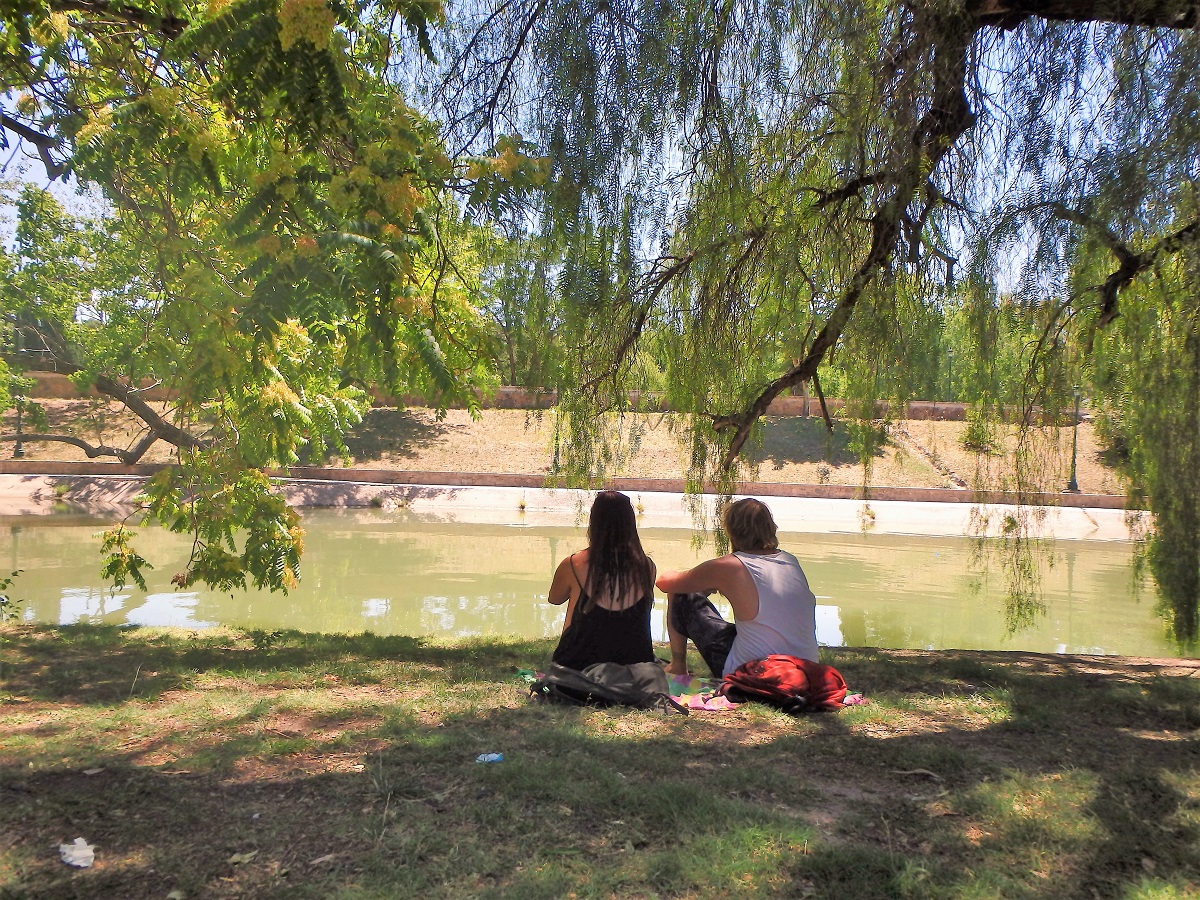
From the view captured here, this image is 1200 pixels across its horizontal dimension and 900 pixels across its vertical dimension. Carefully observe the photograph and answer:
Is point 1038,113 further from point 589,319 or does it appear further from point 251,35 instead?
point 251,35

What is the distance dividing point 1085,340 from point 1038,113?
1.90 m

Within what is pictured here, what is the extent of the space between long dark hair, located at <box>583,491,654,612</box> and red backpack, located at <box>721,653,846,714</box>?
0.58m

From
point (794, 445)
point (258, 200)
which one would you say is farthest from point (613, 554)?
point (794, 445)

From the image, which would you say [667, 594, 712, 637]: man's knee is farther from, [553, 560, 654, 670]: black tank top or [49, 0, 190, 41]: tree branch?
[49, 0, 190, 41]: tree branch

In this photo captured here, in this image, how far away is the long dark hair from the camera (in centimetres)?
443

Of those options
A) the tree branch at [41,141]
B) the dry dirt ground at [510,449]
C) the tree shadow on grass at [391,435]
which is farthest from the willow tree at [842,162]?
the tree shadow on grass at [391,435]

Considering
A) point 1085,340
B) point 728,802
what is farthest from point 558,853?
point 1085,340

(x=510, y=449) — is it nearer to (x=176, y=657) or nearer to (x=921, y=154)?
(x=176, y=657)

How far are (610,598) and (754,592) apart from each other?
657 mm

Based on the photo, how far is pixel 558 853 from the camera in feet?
8.63

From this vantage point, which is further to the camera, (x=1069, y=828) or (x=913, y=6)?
(x=913, y=6)

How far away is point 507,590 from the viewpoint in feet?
42.0

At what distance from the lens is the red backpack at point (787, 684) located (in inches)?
164

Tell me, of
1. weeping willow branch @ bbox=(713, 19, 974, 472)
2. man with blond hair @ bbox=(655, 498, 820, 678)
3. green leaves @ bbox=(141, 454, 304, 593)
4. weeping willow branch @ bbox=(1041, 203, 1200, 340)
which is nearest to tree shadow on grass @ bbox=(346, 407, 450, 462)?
green leaves @ bbox=(141, 454, 304, 593)
